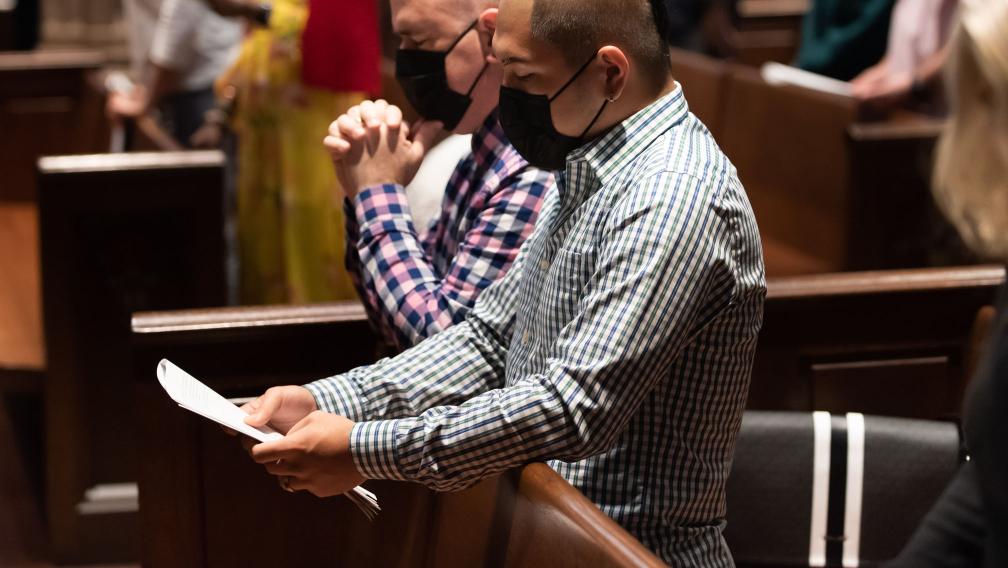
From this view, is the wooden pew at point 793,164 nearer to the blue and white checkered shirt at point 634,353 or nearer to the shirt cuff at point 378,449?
the blue and white checkered shirt at point 634,353

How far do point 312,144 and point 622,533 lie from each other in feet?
7.69

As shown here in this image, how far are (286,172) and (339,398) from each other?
5.96 ft

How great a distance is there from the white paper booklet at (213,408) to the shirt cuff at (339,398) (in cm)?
9

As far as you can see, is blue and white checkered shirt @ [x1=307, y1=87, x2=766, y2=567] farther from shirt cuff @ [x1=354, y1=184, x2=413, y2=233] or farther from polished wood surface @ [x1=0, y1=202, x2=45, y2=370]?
polished wood surface @ [x1=0, y1=202, x2=45, y2=370]

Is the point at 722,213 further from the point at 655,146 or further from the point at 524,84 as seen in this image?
the point at 524,84

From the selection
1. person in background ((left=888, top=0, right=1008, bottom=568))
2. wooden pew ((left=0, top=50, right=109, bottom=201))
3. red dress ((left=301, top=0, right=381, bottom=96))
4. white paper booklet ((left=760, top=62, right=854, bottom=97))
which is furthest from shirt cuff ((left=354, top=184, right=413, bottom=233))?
wooden pew ((left=0, top=50, right=109, bottom=201))

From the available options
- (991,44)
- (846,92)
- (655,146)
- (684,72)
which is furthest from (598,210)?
(684,72)

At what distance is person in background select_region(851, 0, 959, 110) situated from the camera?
437 cm

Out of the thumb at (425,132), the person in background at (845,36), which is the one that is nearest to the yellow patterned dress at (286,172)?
the thumb at (425,132)

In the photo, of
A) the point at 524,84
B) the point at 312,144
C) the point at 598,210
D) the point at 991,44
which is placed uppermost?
the point at 991,44

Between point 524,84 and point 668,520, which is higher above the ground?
point 524,84

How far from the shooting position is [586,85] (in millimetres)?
1636

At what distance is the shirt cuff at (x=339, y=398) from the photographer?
1862mm

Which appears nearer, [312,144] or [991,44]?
[991,44]
